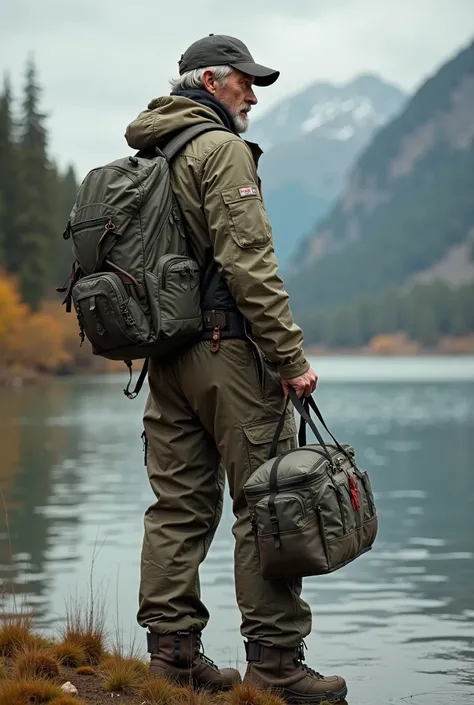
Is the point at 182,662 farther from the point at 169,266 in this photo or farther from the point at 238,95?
the point at 238,95

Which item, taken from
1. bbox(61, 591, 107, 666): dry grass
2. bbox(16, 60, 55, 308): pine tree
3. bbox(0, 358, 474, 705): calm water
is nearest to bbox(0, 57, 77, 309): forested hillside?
bbox(16, 60, 55, 308): pine tree

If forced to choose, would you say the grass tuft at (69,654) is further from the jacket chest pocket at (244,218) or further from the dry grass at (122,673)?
the jacket chest pocket at (244,218)

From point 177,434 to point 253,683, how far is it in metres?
0.86

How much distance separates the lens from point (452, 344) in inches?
6703

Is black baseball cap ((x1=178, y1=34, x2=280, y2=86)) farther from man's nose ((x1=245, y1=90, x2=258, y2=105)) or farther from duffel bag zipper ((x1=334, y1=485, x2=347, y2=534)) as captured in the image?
duffel bag zipper ((x1=334, y1=485, x2=347, y2=534))

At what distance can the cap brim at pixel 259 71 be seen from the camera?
436cm

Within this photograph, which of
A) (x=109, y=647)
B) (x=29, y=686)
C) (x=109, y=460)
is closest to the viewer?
(x=29, y=686)

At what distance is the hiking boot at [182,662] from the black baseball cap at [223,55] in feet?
6.35

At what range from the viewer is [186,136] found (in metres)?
4.29

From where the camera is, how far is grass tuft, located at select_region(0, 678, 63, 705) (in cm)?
378

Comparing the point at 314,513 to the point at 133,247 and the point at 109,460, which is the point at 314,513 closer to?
the point at 133,247

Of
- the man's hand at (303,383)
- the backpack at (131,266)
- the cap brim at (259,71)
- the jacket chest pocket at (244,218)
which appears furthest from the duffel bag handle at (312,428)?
the cap brim at (259,71)

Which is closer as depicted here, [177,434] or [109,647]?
[177,434]

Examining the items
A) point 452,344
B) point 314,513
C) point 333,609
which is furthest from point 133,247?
point 452,344
